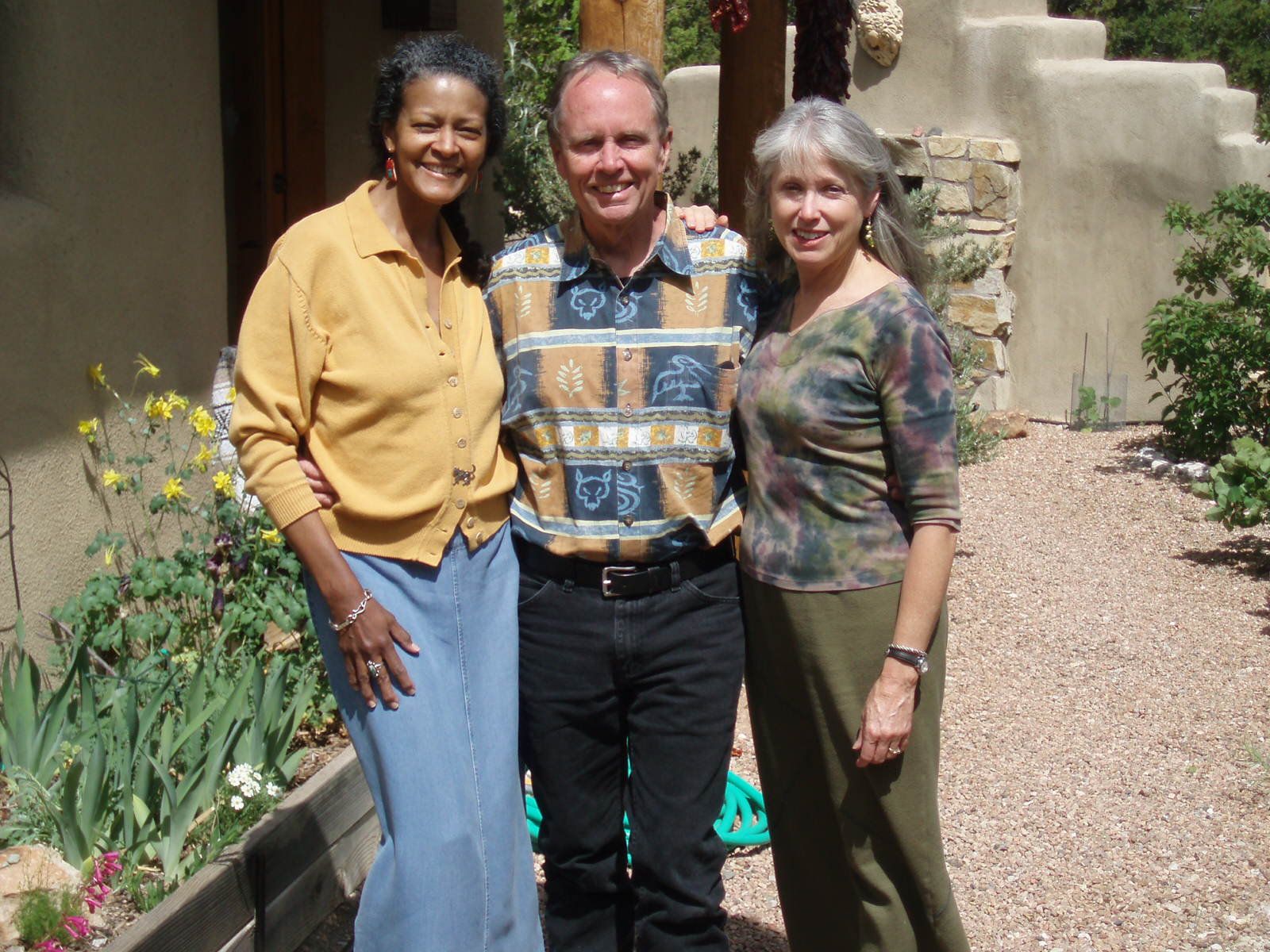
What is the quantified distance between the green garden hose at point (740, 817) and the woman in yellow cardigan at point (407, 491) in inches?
51.4

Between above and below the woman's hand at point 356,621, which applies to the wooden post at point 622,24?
above

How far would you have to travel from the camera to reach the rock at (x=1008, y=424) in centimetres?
865

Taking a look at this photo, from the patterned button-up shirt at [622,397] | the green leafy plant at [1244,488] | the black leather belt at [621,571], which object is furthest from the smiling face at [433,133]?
the green leafy plant at [1244,488]

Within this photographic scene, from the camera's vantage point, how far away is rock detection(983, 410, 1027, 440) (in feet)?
28.4

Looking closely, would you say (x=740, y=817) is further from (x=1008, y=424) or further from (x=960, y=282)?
(x=960, y=282)

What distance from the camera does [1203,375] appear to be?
7.30 m

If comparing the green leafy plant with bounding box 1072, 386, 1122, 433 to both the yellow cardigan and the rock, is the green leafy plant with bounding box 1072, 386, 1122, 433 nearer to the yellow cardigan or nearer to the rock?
the rock

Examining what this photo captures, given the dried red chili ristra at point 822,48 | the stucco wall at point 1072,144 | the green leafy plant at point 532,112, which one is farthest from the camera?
the stucco wall at point 1072,144

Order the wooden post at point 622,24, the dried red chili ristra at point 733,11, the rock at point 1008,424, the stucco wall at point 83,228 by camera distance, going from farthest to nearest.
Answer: the rock at point 1008,424 < the stucco wall at point 83,228 < the dried red chili ristra at point 733,11 < the wooden post at point 622,24

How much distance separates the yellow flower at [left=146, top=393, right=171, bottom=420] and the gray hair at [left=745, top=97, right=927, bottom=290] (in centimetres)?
214

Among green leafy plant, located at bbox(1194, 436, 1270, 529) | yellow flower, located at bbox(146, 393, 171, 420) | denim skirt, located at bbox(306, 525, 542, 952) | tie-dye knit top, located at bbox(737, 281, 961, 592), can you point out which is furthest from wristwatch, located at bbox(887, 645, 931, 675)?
green leafy plant, located at bbox(1194, 436, 1270, 529)

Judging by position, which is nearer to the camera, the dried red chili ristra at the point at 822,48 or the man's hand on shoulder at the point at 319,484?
the man's hand on shoulder at the point at 319,484

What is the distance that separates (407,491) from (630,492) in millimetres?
396

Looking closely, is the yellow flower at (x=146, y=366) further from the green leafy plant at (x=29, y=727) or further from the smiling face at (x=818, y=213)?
the smiling face at (x=818, y=213)
